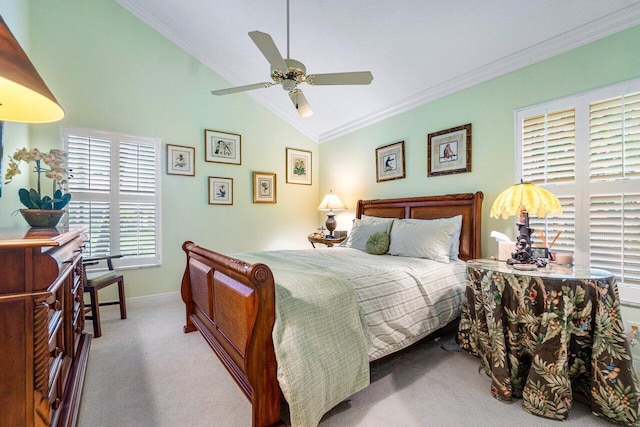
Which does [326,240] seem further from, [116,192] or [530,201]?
[116,192]

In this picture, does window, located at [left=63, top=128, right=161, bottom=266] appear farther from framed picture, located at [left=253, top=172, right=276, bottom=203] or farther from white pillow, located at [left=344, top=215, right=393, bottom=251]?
white pillow, located at [left=344, top=215, right=393, bottom=251]

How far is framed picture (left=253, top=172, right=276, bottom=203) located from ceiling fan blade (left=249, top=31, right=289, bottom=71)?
8.36ft

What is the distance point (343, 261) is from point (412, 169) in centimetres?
180

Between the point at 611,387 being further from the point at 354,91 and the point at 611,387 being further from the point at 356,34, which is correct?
the point at 354,91

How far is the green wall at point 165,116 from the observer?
10.7ft

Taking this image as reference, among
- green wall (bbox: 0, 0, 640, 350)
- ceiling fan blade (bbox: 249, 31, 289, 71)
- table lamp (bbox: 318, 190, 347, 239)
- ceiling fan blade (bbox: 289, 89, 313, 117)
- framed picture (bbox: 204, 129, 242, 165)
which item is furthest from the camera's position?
table lamp (bbox: 318, 190, 347, 239)

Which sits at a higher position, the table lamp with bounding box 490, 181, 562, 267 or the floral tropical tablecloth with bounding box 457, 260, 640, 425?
the table lamp with bounding box 490, 181, 562, 267

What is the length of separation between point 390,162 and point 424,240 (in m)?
1.50

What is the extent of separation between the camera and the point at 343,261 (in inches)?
102

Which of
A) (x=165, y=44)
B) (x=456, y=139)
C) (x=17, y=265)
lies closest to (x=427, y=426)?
(x=17, y=265)

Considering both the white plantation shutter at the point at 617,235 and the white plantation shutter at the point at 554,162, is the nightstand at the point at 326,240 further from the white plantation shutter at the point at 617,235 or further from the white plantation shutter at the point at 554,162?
the white plantation shutter at the point at 617,235

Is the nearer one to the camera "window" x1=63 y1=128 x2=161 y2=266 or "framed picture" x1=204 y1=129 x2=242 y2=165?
"window" x1=63 y1=128 x2=161 y2=266

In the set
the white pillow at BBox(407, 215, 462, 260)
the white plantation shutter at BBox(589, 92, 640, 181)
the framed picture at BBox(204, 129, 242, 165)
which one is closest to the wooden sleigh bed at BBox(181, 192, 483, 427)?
the white pillow at BBox(407, 215, 462, 260)

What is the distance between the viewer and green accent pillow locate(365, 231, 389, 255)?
10.2ft
